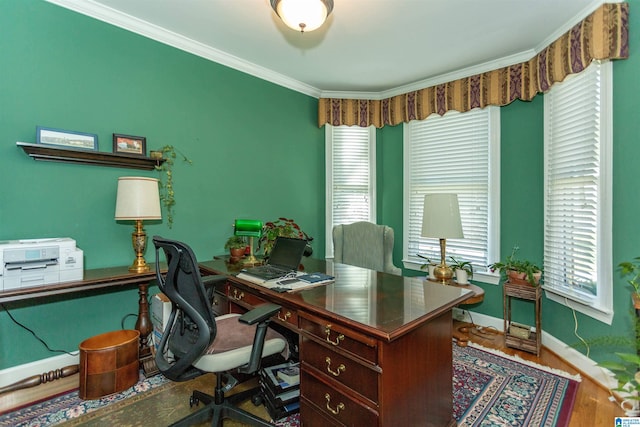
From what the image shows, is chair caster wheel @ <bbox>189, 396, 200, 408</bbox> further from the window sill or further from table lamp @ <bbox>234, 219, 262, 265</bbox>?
the window sill

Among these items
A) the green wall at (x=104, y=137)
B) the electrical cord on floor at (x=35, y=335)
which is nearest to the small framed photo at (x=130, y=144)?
the green wall at (x=104, y=137)

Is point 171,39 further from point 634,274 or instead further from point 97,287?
point 634,274

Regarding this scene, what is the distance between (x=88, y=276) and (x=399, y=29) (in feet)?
9.76

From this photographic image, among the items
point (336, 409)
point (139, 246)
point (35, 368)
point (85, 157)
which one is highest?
point (85, 157)

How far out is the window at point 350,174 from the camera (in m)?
3.88

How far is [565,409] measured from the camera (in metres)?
1.86

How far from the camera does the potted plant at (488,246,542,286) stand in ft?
8.39

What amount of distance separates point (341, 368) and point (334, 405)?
0.20m

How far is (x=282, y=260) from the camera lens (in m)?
2.11

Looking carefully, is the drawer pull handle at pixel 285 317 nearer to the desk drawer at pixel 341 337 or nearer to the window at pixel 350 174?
the desk drawer at pixel 341 337

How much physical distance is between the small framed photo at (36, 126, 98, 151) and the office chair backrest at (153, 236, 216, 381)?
4.20 ft

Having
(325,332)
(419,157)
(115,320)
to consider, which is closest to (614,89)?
(419,157)

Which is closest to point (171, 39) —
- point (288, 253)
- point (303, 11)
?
point (303, 11)

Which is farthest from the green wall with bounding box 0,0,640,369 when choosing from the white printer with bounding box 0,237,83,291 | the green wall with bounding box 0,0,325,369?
the white printer with bounding box 0,237,83,291
